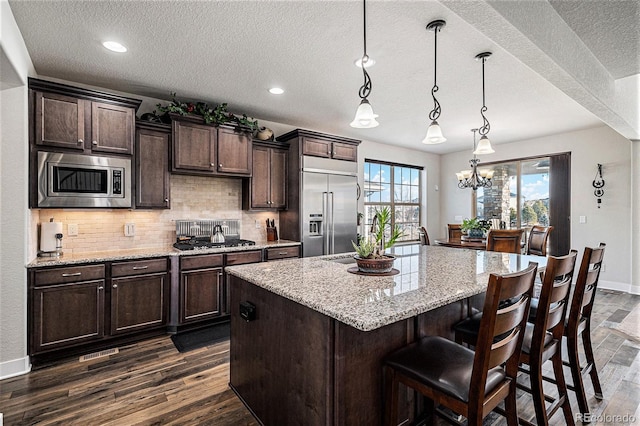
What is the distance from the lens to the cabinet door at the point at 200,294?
132 inches

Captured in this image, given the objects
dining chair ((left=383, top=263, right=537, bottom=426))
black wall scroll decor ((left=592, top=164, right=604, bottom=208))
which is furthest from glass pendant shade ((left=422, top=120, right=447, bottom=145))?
black wall scroll decor ((left=592, top=164, right=604, bottom=208))

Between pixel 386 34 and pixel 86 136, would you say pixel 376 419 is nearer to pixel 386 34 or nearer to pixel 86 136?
pixel 386 34

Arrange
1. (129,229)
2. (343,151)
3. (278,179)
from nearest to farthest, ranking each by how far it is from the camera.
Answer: (129,229) → (278,179) → (343,151)

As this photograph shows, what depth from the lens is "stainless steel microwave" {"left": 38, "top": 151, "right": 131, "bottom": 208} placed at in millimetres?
2816

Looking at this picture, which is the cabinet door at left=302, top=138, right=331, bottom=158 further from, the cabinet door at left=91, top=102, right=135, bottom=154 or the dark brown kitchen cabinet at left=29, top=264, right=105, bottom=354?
the dark brown kitchen cabinet at left=29, top=264, right=105, bottom=354

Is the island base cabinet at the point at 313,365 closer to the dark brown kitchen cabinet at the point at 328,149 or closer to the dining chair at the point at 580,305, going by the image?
the dining chair at the point at 580,305

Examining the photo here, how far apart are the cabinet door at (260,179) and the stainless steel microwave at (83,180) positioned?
1.45 m

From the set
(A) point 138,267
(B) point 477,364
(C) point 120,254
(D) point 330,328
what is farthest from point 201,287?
(B) point 477,364

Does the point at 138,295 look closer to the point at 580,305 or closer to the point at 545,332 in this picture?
the point at 545,332

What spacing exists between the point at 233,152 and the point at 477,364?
347 cm

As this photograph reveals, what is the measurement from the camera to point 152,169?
3.46 metres

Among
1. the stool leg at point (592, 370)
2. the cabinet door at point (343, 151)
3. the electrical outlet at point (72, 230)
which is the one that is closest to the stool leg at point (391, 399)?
the stool leg at point (592, 370)

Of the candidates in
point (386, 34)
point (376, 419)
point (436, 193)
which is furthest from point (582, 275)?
point (436, 193)

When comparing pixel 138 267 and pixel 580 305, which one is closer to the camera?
pixel 580 305
